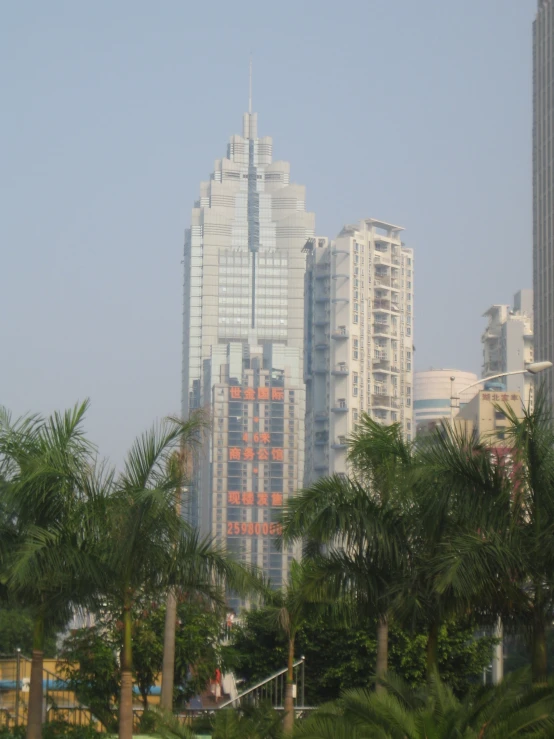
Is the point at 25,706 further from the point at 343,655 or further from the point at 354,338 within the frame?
the point at 354,338

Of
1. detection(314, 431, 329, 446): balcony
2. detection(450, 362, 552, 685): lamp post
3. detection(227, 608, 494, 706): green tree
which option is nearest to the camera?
detection(450, 362, 552, 685): lamp post

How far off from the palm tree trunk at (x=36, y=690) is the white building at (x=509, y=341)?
4653 inches

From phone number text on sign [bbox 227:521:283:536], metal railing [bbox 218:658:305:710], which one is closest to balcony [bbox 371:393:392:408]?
phone number text on sign [bbox 227:521:283:536]

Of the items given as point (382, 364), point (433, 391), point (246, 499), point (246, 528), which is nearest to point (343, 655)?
point (382, 364)

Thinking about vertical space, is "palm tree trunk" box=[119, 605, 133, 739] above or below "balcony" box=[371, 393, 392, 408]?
below

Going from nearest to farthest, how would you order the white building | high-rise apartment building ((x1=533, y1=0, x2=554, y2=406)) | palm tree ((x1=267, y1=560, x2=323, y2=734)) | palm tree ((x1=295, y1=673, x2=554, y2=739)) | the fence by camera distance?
palm tree ((x1=295, y1=673, x2=554, y2=739)) → palm tree ((x1=267, y1=560, x2=323, y2=734)) → the fence → high-rise apartment building ((x1=533, y1=0, x2=554, y2=406)) → the white building

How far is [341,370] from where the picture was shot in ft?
497

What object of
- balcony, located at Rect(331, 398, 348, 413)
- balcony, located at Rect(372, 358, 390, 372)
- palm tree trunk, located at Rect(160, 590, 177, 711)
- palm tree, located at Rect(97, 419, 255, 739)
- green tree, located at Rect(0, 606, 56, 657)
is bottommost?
green tree, located at Rect(0, 606, 56, 657)

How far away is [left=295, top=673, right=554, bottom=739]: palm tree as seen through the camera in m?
12.0

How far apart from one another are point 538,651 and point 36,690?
5805 millimetres

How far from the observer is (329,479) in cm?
1641

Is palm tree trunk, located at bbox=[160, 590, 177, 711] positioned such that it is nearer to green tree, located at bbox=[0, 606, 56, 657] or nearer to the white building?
green tree, located at bbox=[0, 606, 56, 657]

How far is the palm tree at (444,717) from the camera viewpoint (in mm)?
11961

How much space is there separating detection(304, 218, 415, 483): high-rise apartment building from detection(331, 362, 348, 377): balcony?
23 millimetres
